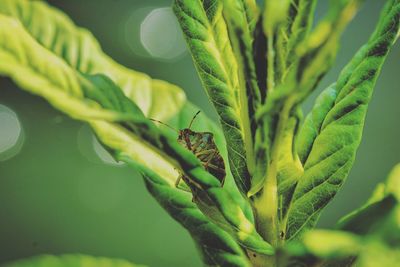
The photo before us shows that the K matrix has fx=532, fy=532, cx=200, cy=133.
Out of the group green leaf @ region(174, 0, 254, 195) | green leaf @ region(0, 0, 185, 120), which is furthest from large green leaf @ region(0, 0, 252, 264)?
green leaf @ region(174, 0, 254, 195)

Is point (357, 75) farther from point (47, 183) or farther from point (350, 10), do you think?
point (47, 183)

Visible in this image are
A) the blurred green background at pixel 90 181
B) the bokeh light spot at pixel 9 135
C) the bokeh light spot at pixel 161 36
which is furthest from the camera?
the bokeh light spot at pixel 161 36

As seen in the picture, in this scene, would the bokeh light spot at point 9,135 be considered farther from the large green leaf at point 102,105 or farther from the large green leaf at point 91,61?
the large green leaf at point 102,105

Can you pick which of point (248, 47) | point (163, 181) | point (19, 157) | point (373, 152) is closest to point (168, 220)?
point (19, 157)

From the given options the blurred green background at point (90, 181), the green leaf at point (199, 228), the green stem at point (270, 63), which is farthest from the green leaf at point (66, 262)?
the blurred green background at point (90, 181)

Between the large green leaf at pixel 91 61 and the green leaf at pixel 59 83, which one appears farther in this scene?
the large green leaf at pixel 91 61

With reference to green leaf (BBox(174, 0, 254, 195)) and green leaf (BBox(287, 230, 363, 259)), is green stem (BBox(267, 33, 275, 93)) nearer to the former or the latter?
green leaf (BBox(174, 0, 254, 195))
